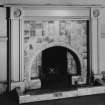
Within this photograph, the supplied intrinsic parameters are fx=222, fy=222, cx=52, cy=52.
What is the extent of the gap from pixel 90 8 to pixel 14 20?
2.04 metres

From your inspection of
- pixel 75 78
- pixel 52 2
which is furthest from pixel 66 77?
pixel 52 2

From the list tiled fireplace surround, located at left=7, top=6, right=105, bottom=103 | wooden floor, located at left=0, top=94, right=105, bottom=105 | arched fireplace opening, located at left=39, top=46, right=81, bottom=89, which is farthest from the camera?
arched fireplace opening, located at left=39, top=46, right=81, bottom=89

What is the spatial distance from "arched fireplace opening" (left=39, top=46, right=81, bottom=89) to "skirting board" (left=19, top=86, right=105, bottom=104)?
72 centimetres

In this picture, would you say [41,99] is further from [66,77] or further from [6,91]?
[66,77]

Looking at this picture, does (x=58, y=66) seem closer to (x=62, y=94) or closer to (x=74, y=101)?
(x=62, y=94)

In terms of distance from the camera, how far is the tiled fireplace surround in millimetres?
5426

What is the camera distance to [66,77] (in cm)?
621

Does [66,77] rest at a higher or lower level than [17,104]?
higher

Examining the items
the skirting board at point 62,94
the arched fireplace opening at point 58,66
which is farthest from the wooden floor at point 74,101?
the arched fireplace opening at point 58,66

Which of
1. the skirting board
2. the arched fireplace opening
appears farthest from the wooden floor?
the arched fireplace opening

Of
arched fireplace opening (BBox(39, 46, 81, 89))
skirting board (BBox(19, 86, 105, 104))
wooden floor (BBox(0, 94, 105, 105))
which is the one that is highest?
arched fireplace opening (BBox(39, 46, 81, 89))

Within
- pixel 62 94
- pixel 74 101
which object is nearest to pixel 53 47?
pixel 62 94

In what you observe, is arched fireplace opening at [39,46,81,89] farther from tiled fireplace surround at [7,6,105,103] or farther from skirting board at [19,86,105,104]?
skirting board at [19,86,105,104]

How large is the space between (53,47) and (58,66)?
21.5 inches
